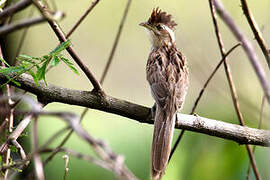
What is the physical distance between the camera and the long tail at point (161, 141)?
11.2 ft

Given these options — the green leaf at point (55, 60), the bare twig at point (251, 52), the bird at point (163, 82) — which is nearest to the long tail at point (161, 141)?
the bird at point (163, 82)

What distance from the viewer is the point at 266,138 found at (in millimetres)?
3641

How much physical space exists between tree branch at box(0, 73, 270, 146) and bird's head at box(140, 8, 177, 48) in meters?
1.68

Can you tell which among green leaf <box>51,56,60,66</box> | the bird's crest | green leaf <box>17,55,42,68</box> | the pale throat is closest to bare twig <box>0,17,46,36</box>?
green leaf <box>51,56,60,66</box>

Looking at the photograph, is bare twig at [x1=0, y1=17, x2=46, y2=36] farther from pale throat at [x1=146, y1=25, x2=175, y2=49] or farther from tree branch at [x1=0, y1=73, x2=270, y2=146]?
pale throat at [x1=146, y1=25, x2=175, y2=49]

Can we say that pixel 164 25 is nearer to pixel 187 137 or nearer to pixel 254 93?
pixel 187 137

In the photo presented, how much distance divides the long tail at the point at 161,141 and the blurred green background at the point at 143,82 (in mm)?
767

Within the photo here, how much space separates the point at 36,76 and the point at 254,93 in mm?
5005

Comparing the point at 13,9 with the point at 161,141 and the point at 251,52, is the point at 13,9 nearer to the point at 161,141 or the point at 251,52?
the point at 251,52

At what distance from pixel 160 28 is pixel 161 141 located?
6.03 ft

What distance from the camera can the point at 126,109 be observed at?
3.34 meters

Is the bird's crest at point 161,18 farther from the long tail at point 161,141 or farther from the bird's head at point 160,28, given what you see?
the long tail at point 161,141

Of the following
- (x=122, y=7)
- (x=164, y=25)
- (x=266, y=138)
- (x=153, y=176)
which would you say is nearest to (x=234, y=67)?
(x=164, y=25)

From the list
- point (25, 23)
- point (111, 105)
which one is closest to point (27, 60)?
point (111, 105)
